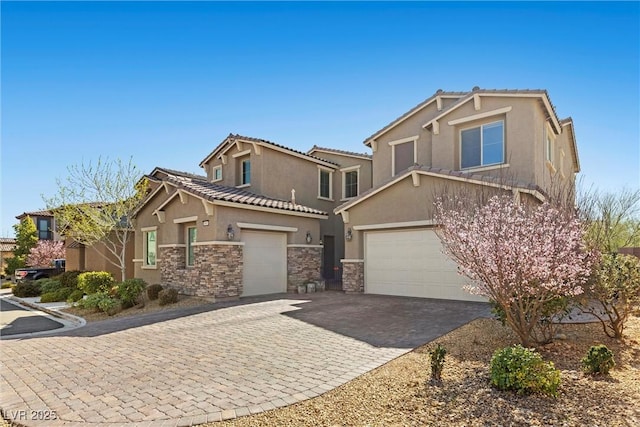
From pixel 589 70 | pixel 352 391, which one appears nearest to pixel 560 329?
pixel 352 391

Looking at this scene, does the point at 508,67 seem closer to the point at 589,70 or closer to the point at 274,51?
the point at 589,70

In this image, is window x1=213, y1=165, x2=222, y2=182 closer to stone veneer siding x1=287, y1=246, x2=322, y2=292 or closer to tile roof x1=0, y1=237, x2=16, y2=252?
stone veneer siding x1=287, y1=246, x2=322, y2=292

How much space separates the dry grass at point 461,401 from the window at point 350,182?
17.2m

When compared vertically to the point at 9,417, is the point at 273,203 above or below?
above

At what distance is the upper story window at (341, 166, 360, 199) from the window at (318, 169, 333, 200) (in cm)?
88

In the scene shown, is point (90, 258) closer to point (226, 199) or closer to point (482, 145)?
point (226, 199)

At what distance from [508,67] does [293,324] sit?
13009 mm

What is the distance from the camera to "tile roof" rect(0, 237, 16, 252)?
43.6m

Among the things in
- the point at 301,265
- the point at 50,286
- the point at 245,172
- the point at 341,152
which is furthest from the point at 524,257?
the point at 50,286

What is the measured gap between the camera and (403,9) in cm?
1118

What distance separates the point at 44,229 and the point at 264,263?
4306 centimetres

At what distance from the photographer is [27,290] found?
2045 centimetres

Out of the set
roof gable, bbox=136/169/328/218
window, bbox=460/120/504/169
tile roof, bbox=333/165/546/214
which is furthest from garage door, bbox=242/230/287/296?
window, bbox=460/120/504/169

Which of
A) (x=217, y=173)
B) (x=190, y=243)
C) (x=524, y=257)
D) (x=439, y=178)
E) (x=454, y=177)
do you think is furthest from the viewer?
(x=217, y=173)
